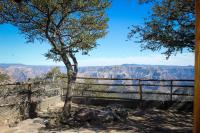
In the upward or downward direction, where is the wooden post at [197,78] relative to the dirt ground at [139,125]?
upward

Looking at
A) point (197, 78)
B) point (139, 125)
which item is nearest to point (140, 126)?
point (139, 125)

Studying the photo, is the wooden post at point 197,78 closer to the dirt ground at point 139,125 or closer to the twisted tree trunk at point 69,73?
the dirt ground at point 139,125

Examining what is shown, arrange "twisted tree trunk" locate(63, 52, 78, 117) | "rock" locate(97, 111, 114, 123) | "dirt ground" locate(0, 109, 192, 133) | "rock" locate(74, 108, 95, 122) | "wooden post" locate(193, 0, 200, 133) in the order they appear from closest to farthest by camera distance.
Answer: "wooden post" locate(193, 0, 200, 133) < "dirt ground" locate(0, 109, 192, 133) < "rock" locate(97, 111, 114, 123) < "rock" locate(74, 108, 95, 122) < "twisted tree trunk" locate(63, 52, 78, 117)

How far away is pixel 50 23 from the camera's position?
49.8 feet

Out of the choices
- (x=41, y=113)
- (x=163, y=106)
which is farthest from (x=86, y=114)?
(x=163, y=106)

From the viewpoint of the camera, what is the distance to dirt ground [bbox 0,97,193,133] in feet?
36.9

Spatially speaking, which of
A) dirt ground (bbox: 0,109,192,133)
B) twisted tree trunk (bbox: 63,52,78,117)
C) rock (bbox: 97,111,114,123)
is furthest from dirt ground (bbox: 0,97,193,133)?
twisted tree trunk (bbox: 63,52,78,117)

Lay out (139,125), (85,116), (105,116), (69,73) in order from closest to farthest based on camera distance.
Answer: (139,125)
(105,116)
(85,116)
(69,73)

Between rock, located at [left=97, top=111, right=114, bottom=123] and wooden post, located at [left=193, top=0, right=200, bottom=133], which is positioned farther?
rock, located at [left=97, top=111, right=114, bottom=123]

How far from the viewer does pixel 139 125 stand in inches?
479

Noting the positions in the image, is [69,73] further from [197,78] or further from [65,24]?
[197,78]

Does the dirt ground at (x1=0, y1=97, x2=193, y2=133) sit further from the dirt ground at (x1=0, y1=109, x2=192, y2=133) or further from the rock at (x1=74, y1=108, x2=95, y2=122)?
the rock at (x1=74, y1=108, x2=95, y2=122)

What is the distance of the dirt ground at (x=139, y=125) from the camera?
11234 millimetres

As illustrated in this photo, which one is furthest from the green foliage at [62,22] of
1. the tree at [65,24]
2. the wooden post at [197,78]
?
the wooden post at [197,78]
